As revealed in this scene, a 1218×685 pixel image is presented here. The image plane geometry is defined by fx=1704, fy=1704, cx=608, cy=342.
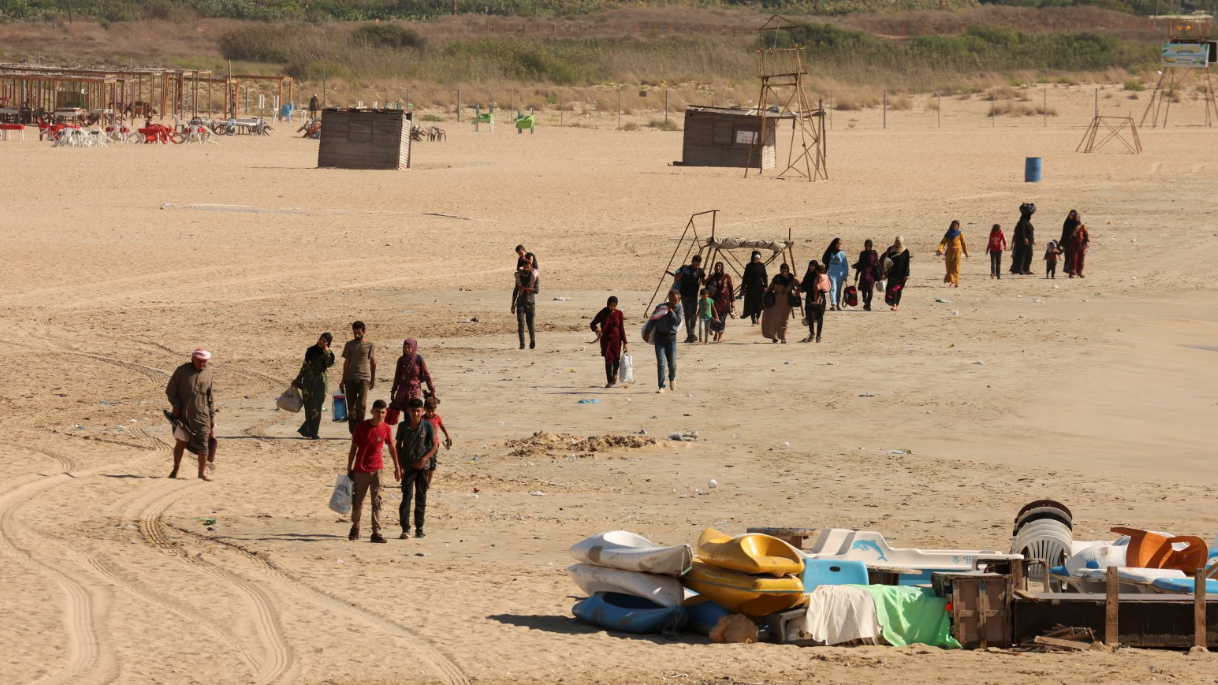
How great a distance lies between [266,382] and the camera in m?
19.1

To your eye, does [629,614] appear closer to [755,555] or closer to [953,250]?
[755,555]

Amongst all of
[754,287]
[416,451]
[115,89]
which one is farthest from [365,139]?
[416,451]

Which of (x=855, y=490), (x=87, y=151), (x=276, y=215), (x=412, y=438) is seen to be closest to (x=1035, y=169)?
(x=276, y=215)

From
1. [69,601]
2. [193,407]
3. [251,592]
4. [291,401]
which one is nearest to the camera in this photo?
[69,601]

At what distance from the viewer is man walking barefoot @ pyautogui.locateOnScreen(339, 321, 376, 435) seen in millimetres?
15688

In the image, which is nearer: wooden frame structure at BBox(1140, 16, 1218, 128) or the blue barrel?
the blue barrel

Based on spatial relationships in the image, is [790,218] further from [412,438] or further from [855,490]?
[412,438]

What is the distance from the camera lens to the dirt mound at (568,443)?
51.0 ft

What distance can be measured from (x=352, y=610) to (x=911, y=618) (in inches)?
133

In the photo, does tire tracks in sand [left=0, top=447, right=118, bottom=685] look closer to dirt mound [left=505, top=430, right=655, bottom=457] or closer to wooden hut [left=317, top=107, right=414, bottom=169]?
dirt mound [left=505, top=430, right=655, bottom=457]

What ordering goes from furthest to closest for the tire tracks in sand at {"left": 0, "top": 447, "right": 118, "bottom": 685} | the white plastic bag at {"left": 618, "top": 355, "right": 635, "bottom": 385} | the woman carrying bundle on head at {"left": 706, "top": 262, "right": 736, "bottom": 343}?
the woman carrying bundle on head at {"left": 706, "top": 262, "right": 736, "bottom": 343}
the white plastic bag at {"left": 618, "top": 355, "right": 635, "bottom": 385}
the tire tracks in sand at {"left": 0, "top": 447, "right": 118, "bottom": 685}

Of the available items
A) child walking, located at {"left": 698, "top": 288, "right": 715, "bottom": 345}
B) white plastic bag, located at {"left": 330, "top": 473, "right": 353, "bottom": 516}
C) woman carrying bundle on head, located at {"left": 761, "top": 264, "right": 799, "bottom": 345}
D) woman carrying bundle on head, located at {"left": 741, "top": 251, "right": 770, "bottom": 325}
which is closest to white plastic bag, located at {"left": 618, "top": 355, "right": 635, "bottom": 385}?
child walking, located at {"left": 698, "top": 288, "right": 715, "bottom": 345}

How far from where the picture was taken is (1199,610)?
31.7 ft

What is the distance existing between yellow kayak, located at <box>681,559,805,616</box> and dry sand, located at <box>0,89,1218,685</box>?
266 millimetres
